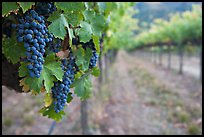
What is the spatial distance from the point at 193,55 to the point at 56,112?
4296 cm

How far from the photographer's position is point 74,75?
187 centimetres

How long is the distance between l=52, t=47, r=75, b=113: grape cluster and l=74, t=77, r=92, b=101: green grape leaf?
0.09 metres

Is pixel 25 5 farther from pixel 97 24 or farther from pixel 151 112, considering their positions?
pixel 151 112

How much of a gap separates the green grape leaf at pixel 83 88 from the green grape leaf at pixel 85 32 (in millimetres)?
318

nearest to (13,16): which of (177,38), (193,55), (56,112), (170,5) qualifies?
(56,112)

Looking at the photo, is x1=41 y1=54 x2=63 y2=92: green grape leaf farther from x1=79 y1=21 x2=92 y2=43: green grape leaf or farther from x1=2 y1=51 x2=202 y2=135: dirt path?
x1=2 y1=51 x2=202 y2=135: dirt path

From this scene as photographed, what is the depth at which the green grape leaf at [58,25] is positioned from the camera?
4.99 ft

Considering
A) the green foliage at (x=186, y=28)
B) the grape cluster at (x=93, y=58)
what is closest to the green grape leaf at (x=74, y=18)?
the grape cluster at (x=93, y=58)

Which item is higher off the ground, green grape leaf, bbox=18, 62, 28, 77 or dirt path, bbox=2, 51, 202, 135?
green grape leaf, bbox=18, 62, 28, 77

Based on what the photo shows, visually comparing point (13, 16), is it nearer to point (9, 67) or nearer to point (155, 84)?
point (9, 67)

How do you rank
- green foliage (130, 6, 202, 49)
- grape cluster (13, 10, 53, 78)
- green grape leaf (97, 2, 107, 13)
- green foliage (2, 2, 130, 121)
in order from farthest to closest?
green foliage (130, 6, 202, 49) < green grape leaf (97, 2, 107, 13) < green foliage (2, 2, 130, 121) < grape cluster (13, 10, 53, 78)

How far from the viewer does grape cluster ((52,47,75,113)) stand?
1705 mm

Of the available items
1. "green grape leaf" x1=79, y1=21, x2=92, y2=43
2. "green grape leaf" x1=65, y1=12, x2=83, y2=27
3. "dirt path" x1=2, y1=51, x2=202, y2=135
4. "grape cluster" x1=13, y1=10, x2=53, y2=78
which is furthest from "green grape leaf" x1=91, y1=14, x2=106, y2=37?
"dirt path" x1=2, y1=51, x2=202, y2=135

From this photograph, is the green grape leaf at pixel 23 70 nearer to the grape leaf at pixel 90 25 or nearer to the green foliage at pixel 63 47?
the green foliage at pixel 63 47
